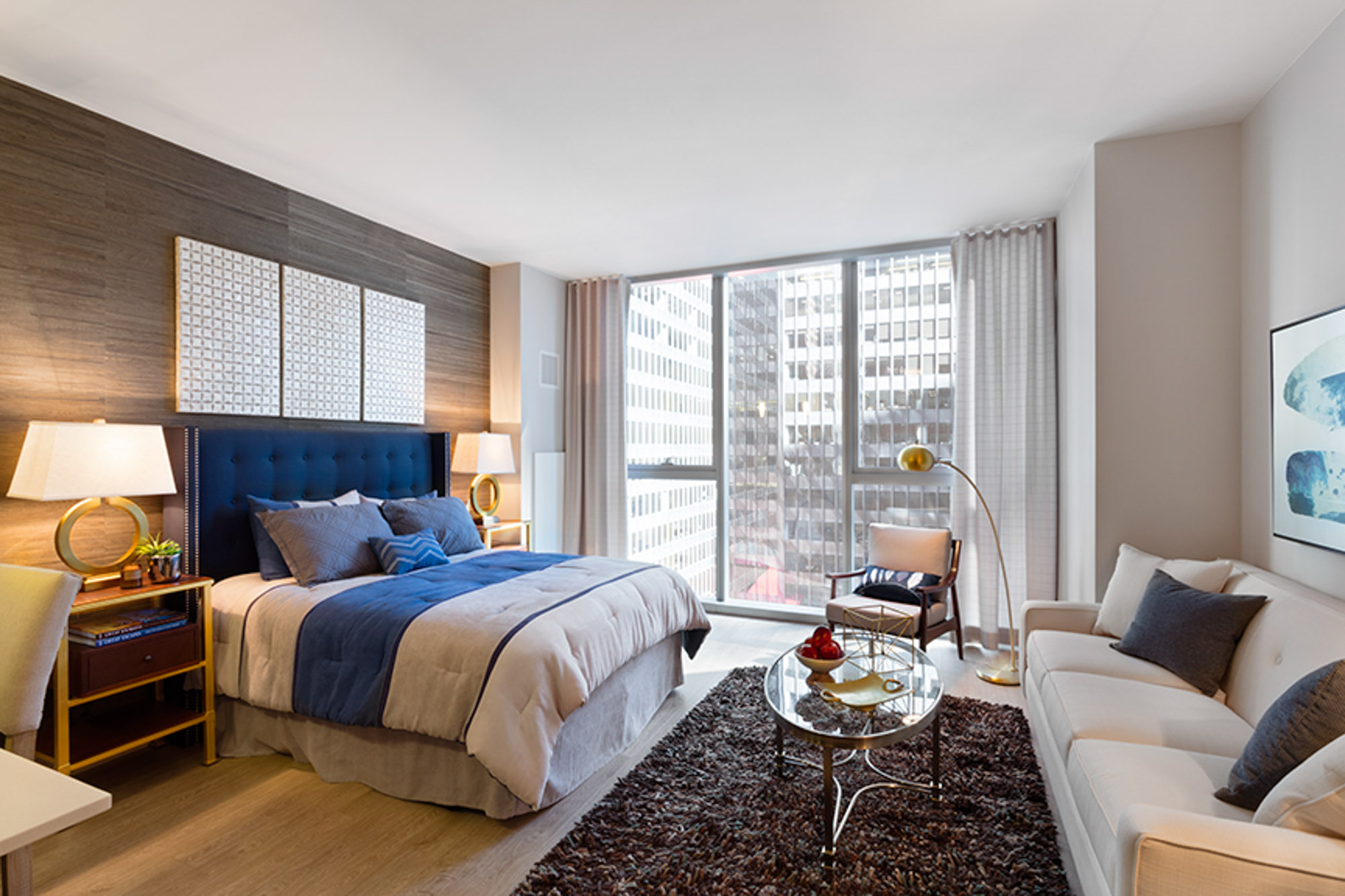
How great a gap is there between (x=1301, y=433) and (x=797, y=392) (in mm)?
2951

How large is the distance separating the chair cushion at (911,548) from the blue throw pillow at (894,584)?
6 cm

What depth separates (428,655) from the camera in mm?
2406

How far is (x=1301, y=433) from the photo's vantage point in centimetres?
238

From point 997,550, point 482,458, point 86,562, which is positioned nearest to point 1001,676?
point 997,550

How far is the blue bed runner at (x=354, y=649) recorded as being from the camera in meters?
2.46

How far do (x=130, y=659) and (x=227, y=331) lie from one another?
1593 millimetres

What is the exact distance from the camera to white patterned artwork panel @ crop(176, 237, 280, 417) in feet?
10.2

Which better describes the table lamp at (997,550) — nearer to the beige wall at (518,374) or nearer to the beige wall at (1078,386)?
the beige wall at (1078,386)

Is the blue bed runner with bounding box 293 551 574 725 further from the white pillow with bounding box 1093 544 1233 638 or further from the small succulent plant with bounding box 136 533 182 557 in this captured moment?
the white pillow with bounding box 1093 544 1233 638

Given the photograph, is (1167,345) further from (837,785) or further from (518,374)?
(518,374)

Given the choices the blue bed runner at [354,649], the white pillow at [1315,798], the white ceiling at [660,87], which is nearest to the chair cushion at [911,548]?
the white ceiling at [660,87]

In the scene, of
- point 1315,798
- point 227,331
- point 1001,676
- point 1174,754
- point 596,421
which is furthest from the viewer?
point 596,421

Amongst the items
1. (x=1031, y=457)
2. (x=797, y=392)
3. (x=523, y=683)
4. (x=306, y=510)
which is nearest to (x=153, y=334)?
(x=306, y=510)

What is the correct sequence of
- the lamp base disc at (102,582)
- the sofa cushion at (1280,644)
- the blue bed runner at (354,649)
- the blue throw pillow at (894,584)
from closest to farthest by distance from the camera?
the sofa cushion at (1280,644)
the blue bed runner at (354,649)
the lamp base disc at (102,582)
the blue throw pillow at (894,584)
